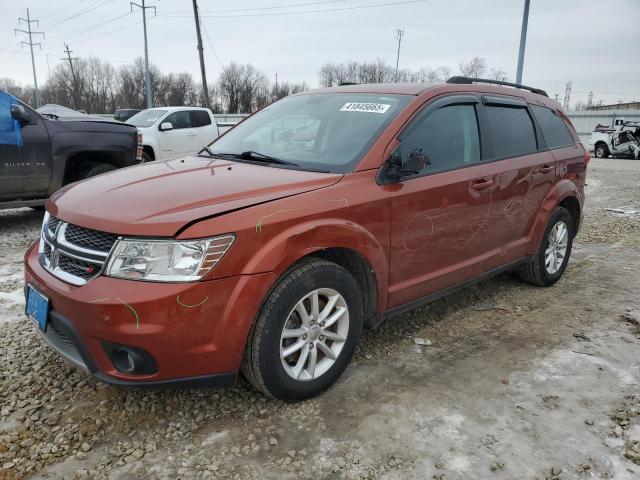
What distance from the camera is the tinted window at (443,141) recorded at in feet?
Answer: 10.5

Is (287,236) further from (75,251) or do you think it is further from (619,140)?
(619,140)

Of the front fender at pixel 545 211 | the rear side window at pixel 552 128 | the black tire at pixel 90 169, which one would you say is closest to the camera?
the front fender at pixel 545 211

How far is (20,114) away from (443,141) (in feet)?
17.0

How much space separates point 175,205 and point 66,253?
1.99 feet

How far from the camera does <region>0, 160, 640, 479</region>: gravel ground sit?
233 centimetres

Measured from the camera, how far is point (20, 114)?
20.1 feet

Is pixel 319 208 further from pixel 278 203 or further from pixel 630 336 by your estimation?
pixel 630 336

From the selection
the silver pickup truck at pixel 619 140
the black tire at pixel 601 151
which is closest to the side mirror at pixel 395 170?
the silver pickup truck at pixel 619 140

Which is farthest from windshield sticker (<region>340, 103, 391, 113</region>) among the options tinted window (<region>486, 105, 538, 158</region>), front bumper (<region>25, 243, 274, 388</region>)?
front bumper (<region>25, 243, 274, 388</region>)

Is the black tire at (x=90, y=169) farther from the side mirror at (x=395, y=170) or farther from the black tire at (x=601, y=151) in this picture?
the black tire at (x=601, y=151)

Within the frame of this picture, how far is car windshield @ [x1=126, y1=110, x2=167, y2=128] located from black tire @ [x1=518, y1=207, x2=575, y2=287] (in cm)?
964

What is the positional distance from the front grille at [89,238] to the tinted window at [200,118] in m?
10.6

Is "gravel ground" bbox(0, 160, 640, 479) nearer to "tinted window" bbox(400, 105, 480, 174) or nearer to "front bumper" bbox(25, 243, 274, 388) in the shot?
"front bumper" bbox(25, 243, 274, 388)

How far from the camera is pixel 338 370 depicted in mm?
2938
